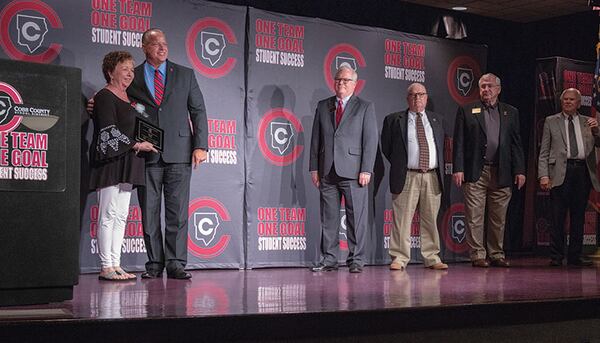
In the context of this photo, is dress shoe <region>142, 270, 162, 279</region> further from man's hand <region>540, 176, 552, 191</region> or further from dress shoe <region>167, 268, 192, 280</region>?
man's hand <region>540, 176, 552, 191</region>

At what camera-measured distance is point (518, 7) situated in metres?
8.54

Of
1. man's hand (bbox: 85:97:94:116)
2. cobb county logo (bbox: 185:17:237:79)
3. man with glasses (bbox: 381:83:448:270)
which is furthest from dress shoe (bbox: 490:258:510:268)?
man's hand (bbox: 85:97:94:116)

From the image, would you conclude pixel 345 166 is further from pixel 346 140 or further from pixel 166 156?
pixel 166 156

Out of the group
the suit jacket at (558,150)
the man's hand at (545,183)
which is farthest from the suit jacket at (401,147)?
the suit jacket at (558,150)

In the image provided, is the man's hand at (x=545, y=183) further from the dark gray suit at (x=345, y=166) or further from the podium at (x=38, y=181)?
the podium at (x=38, y=181)

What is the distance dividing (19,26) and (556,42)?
629cm

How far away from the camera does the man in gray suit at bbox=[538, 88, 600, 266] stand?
681 cm

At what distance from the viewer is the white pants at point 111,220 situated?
194 inches

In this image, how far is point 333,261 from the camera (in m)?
6.23

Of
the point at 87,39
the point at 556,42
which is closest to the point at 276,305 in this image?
the point at 87,39

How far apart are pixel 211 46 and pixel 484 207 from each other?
2806mm

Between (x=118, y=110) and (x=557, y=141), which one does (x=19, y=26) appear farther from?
(x=557, y=141)

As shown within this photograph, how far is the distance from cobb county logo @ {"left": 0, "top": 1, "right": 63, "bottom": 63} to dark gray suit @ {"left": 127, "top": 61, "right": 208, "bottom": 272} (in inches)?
34.0

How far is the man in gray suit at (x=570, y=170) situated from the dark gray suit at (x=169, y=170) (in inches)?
134
